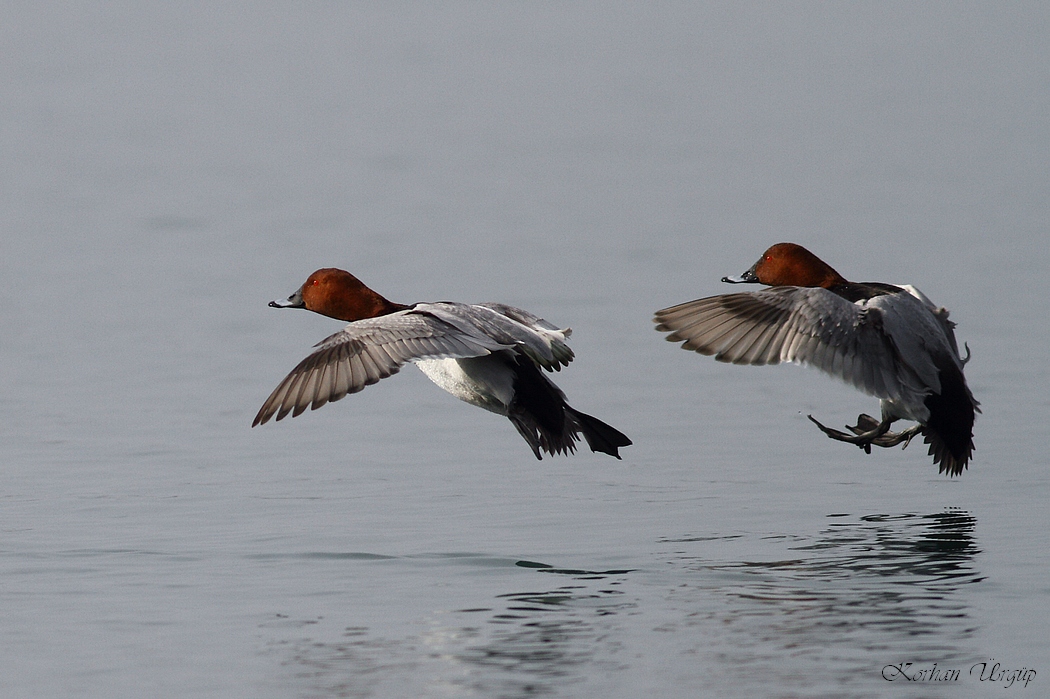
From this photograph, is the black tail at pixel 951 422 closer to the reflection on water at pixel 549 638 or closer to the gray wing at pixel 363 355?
the reflection on water at pixel 549 638

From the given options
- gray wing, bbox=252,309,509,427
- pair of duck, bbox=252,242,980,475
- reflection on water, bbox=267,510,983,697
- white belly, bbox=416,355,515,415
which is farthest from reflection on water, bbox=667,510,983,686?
gray wing, bbox=252,309,509,427

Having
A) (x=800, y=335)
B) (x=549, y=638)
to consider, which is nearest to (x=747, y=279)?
(x=800, y=335)

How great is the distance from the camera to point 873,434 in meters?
9.25

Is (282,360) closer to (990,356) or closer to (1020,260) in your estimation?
(990,356)

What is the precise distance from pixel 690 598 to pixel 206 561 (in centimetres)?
248

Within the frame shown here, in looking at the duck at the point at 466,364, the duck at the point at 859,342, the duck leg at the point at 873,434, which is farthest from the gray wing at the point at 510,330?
the duck leg at the point at 873,434

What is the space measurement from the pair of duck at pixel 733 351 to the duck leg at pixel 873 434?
0.02 m

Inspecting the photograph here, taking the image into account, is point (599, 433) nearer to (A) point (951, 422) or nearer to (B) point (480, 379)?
(B) point (480, 379)

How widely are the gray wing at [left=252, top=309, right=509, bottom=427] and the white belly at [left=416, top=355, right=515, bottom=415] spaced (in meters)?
0.18

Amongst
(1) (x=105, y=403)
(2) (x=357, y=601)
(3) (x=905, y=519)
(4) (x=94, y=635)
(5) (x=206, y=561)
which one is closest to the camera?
(4) (x=94, y=635)

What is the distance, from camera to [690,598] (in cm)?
730

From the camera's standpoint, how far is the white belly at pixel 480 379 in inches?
344

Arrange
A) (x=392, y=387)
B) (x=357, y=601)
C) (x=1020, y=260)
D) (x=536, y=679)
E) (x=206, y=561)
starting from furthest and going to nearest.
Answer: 1. (x=1020, y=260)
2. (x=392, y=387)
3. (x=206, y=561)
4. (x=357, y=601)
5. (x=536, y=679)

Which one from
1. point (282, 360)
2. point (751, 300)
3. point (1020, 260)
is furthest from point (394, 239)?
point (751, 300)
